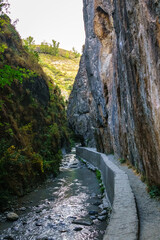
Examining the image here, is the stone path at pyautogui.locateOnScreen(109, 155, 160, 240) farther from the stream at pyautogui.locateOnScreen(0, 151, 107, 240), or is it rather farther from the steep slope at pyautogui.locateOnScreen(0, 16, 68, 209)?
the steep slope at pyautogui.locateOnScreen(0, 16, 68, 209)

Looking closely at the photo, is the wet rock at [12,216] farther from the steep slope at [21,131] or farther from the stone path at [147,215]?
the stone path at [147,215]

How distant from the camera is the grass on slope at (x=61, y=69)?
6894 centimetres

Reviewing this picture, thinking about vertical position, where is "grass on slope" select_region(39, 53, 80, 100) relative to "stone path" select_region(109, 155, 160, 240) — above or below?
above

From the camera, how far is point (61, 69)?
260 ft

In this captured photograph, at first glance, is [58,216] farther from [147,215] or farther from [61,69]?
[61,69]

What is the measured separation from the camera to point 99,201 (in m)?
8.59

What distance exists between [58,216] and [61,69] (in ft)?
248

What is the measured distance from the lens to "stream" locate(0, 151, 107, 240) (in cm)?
580

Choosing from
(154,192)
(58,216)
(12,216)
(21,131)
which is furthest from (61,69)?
(154,192)

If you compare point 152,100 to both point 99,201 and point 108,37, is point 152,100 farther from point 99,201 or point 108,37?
point 108,37

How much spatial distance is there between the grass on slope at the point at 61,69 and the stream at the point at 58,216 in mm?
56285

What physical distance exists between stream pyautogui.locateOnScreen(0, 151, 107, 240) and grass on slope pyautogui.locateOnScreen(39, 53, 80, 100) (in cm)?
5629

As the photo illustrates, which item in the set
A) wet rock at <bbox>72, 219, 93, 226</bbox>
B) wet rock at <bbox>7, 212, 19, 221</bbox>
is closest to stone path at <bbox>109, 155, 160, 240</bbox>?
wet rock at <bbox>72, 219, 93, 226</bbox>

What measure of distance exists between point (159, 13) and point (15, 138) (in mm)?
8989
